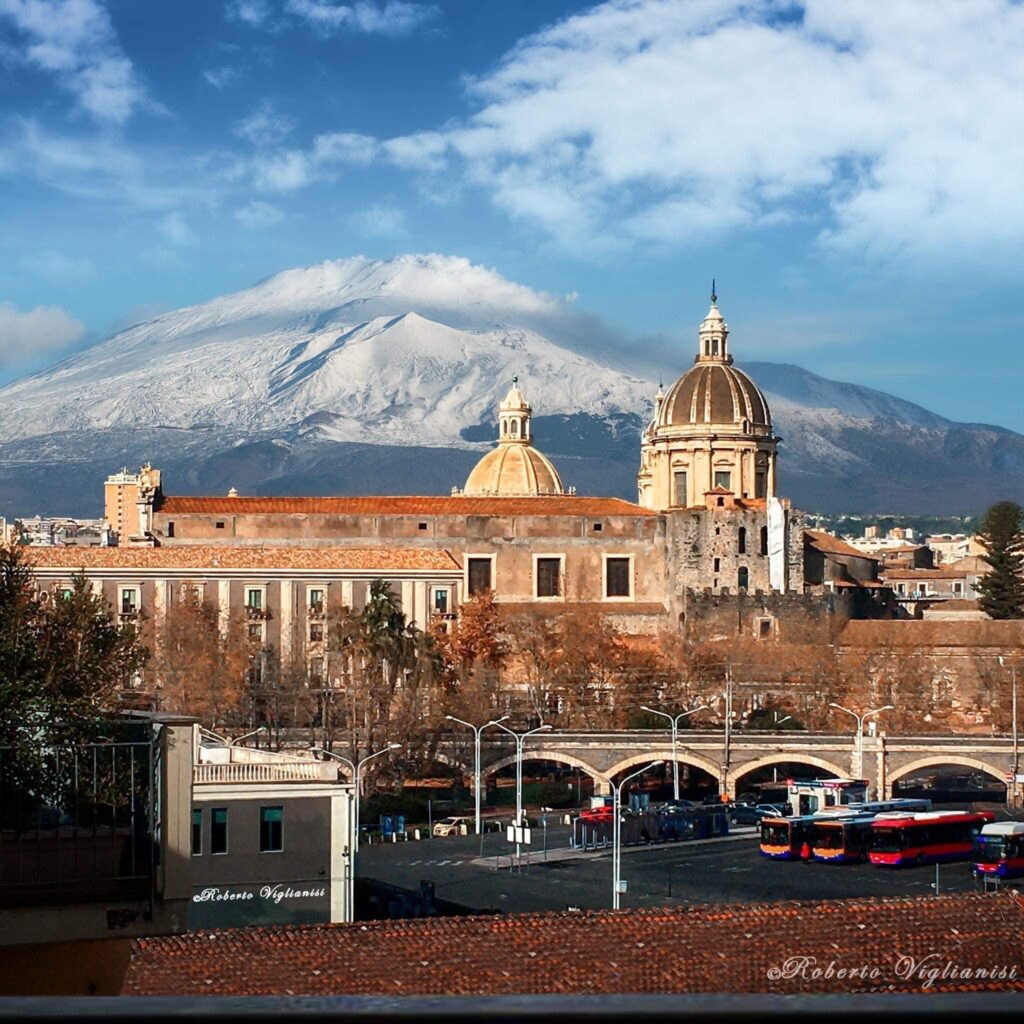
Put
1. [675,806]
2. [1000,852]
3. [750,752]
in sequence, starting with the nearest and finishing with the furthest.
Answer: [1000,852] < [675,806] < [750,752]

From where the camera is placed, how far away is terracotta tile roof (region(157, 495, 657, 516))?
340 feet

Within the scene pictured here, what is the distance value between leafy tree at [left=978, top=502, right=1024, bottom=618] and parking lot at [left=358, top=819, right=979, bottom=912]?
170 feet

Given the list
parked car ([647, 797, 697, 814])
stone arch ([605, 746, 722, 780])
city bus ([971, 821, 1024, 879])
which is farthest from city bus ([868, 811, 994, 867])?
stone arch ([605, 746, 722, 780])

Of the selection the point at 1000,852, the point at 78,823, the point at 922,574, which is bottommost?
the point at 1000,852

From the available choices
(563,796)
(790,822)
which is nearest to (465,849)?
(790,822)

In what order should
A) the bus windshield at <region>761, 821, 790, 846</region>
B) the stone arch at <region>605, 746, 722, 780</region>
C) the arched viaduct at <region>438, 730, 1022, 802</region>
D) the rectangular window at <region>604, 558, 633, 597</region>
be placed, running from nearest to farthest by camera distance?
the bus windshield at <region>761, 821, 790, 846</region>, the arched viaduct at <region>438, 730, 1022, 802</region>, the stone arch at <region>605, 746, 722, 780</region>, the rectangular window at <region>604, 558, 633, 597</region>

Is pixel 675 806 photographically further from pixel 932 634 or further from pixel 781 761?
pixel 932 634

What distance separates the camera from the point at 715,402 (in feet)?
382

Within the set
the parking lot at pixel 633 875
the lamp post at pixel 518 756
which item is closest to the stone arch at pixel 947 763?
the lamp post at pixel 518 756

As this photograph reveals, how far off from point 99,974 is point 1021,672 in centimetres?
8303

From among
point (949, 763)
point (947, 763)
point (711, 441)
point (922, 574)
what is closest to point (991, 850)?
point (949, 763)

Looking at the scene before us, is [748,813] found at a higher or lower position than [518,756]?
lower

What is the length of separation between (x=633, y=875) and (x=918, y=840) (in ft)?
31.4

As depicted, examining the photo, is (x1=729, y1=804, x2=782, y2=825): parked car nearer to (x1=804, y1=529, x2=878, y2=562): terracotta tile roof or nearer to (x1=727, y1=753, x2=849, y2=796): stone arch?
(x1=727, y1=753, x2=849, y2=796): stone arch
